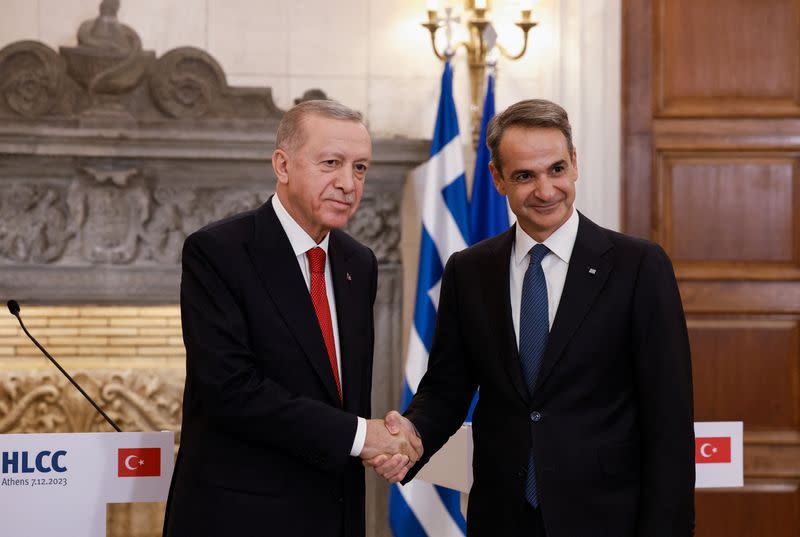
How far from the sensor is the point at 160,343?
193 inches

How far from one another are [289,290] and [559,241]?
0.63 meters

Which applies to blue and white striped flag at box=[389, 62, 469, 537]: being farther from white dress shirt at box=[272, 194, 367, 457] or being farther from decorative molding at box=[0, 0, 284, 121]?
white dress shirt at box=[272, 194, 367, 457]

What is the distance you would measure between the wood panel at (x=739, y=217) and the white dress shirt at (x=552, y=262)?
2.55 metres

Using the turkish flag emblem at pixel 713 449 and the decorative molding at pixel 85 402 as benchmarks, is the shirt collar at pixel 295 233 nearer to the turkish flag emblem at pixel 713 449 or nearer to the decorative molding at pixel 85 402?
the turkish flag emblem at pixel 713 449

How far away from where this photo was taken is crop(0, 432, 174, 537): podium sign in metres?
2.70

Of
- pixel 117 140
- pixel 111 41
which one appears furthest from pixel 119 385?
pixel 111 41

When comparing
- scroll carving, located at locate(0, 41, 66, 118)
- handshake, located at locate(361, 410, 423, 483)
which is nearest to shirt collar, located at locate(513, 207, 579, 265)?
handshake, located at locate(361, 410, 423, 483)

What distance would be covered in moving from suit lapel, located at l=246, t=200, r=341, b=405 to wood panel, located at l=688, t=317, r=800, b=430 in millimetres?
2919

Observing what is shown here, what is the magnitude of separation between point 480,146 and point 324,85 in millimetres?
833

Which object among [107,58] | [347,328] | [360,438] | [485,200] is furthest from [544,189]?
[107,58]

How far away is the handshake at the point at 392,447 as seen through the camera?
2.39 meters

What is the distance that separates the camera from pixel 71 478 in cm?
271

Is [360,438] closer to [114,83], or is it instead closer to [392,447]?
[392,447]

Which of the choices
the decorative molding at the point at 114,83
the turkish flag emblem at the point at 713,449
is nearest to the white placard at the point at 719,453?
the turkish flag emblem at the point at 713,449
